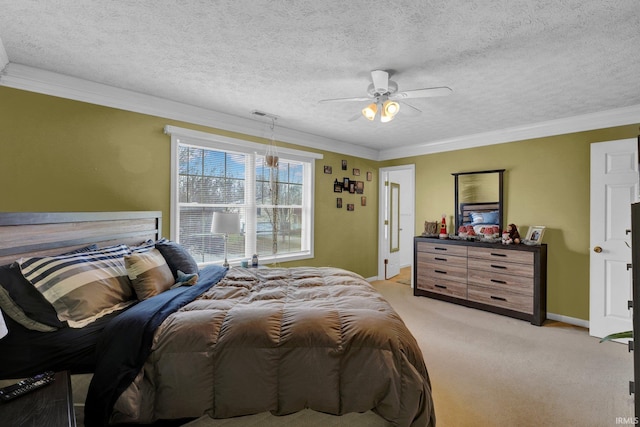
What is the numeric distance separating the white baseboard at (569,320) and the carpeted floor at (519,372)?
10 centimetres

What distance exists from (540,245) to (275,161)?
3.51 m

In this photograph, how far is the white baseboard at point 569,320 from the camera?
3521mm

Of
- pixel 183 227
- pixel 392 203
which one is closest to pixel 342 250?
pixel 392 203

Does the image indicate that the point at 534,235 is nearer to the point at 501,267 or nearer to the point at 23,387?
the point at 501,267

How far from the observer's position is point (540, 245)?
11.9 feet

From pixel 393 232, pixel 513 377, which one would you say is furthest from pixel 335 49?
pixel 393 232

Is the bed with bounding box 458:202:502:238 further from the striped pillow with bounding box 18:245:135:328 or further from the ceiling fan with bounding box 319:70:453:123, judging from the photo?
the striped pillow with bounding box 18:245:135:328

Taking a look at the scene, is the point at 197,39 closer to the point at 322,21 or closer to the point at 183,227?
the point at 322,21

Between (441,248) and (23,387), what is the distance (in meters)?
4.42

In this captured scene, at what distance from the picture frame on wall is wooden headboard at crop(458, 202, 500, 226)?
516 millimetres

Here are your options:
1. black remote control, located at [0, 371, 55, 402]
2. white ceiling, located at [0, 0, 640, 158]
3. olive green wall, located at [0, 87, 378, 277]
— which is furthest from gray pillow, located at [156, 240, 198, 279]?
white ceiling, located at [0, 0, 640, 158]

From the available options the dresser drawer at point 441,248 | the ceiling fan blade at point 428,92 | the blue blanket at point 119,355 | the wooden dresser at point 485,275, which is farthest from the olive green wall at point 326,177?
the ceiling fan blade at point 428,92

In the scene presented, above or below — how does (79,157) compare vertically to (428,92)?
below

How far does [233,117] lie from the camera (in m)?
3.62
